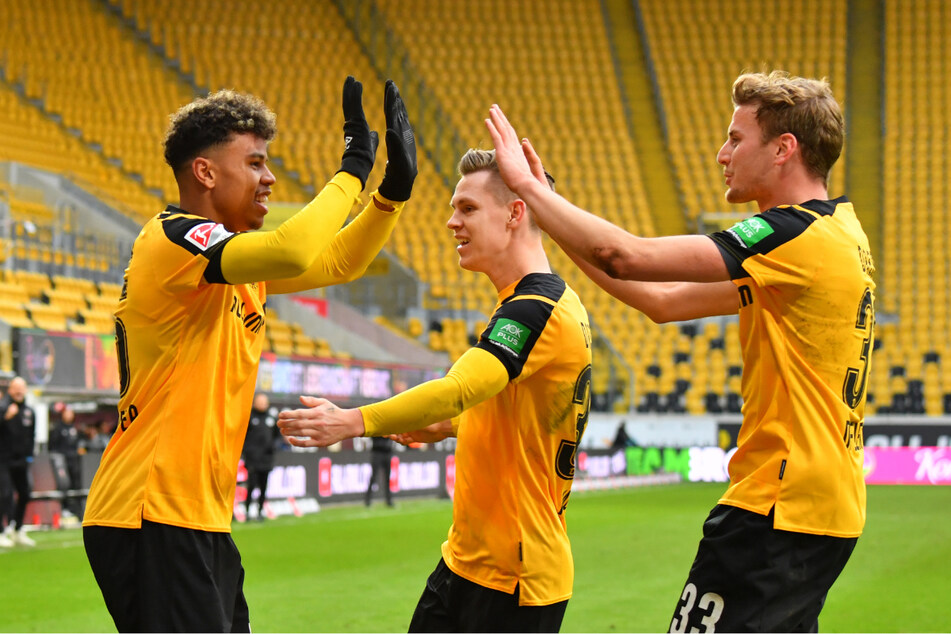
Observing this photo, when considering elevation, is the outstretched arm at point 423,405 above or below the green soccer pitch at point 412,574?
above

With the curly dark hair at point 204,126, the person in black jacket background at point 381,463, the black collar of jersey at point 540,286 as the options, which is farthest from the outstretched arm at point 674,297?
the person in black jacket background at point 381,463

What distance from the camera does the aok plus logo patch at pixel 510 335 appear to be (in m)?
3.94

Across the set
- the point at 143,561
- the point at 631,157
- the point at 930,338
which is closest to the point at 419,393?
the point at 143,561

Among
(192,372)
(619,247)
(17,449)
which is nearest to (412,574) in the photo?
(17,449)

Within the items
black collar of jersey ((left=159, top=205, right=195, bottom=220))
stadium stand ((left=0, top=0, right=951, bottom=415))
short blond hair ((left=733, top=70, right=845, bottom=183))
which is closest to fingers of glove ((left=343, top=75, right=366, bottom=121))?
black collar of jersey ((left=159, top=205, right=195, bottom=220))

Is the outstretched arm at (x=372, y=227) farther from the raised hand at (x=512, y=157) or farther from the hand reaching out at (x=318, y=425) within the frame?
the hand reaching out at (x=318, y=425)

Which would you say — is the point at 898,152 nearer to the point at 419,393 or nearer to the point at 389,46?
the point at 389,46

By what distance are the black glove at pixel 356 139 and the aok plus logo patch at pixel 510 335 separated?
0.69m

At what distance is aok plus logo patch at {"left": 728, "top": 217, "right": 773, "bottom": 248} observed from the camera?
3.55m

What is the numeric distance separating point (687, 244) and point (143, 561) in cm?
197

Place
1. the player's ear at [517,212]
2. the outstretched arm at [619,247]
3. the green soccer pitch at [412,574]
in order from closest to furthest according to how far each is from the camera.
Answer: the outstretched arm at [619,247], the player's ear at [517,212], the green soccer pitch at [412,574]

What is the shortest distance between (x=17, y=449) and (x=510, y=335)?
12290 mm

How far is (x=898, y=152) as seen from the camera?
1391 inches

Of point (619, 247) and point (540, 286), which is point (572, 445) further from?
point (619, 247)
